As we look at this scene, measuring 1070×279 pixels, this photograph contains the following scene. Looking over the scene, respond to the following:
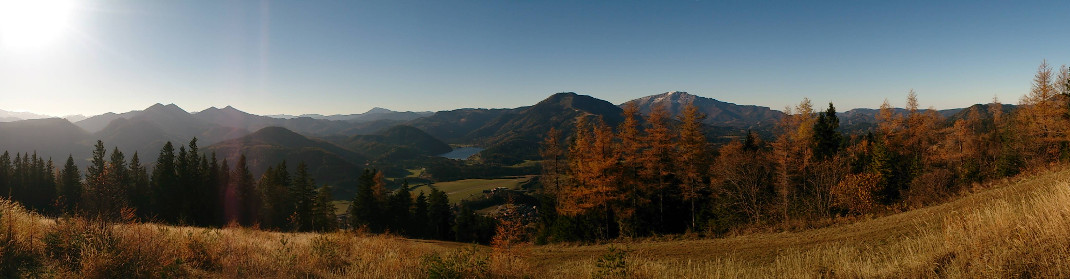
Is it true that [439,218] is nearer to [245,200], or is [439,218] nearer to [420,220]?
[420,220]

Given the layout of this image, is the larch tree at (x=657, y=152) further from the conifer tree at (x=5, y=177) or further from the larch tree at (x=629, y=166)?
the conifer tree at (x=5, y=177)

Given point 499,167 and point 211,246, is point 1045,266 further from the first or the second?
point 499,167

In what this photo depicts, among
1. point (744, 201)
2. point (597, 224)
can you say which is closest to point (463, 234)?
point (597, 224)

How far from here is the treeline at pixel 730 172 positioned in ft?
87.9

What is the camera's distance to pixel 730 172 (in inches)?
1072

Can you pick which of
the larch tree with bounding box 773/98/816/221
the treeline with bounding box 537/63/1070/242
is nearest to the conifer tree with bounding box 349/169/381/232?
the treeline with bounding box 537/63/1070/242

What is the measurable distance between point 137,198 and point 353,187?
11165 centimetres

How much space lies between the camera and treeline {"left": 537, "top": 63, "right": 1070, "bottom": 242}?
2678 centimetres

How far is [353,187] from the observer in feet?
507

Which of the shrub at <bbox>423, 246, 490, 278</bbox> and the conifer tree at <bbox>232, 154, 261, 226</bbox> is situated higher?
the shrub at <bbox>423, 246, 490, 278</bbox>

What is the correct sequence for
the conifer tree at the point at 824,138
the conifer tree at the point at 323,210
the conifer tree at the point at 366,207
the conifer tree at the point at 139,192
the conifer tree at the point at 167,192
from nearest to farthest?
the conifer tree at the point at 824,138
the conifer tree at the point at 323,210
the conifer tree at the point at 167,192
the conifer tree at the point at 366,207
the conifer tree at the point at 139,192

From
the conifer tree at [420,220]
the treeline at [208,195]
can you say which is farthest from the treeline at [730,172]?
the treeline at [208,195]

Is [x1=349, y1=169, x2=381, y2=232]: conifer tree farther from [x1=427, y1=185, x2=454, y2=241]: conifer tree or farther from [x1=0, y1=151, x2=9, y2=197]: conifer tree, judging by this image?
[x1=0, y1=151, x2=9, y2=197]: conifer tree

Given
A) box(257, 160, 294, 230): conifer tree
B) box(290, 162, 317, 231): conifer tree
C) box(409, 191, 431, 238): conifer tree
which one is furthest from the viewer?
box(409, 191, 431, 238): conifer tree
